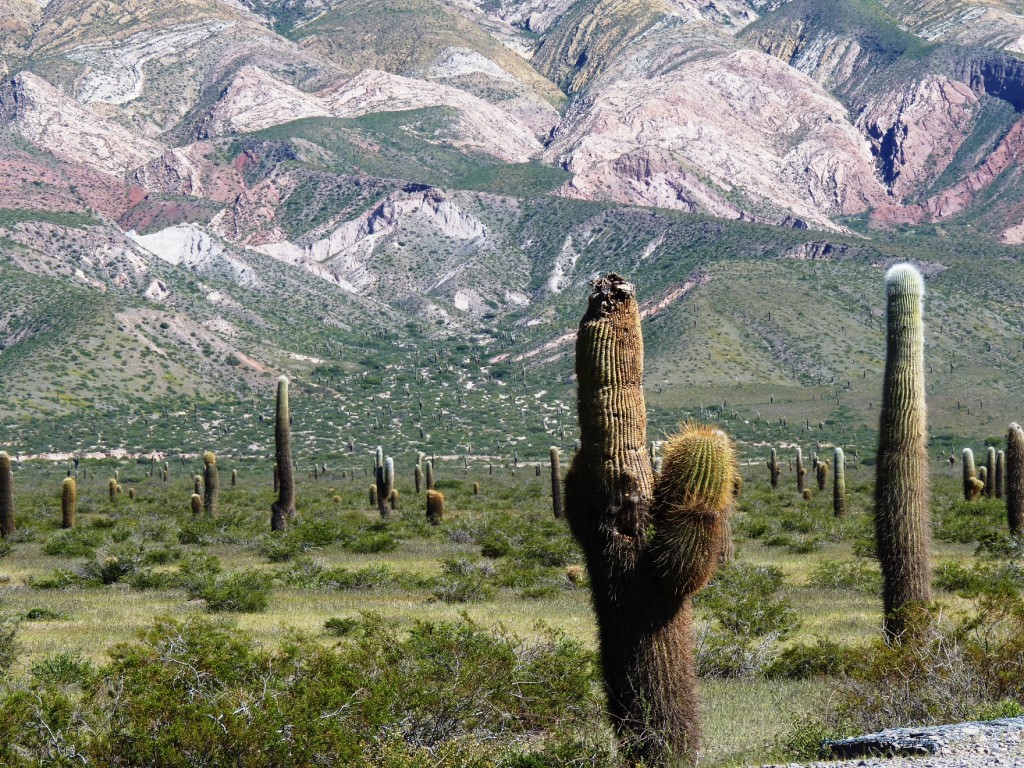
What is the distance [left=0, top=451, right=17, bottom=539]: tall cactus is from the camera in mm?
27219

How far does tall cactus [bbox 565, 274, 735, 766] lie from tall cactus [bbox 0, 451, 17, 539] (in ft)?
72.7

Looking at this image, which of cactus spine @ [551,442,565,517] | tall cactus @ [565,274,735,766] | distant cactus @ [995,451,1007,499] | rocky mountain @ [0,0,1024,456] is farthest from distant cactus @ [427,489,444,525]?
rocky mountain @ [0,0,1024,456]

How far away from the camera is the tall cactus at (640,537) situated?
7789 mm

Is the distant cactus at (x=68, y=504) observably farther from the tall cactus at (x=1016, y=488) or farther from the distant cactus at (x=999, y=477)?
the distant cactus at (x=999, y=477)

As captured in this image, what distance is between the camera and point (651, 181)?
189 m

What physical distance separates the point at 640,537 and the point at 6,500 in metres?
23.2

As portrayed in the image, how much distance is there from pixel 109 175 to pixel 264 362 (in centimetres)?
8951

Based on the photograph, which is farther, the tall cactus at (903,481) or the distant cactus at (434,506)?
the distant cactus at (434,506)

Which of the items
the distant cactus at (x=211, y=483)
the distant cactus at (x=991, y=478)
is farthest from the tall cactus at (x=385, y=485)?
the distant cactus at (x=991, y=478)

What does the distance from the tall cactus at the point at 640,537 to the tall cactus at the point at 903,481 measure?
378 cm

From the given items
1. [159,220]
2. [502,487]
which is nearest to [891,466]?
[502,487]

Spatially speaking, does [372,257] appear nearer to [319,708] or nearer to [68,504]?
[68,504]

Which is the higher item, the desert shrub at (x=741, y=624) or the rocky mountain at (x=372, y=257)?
the rocky mountain at (x=372, y=257)

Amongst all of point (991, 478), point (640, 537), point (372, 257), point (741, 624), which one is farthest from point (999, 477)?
point (372, 257)
